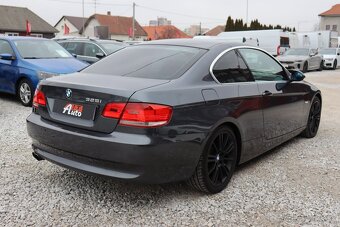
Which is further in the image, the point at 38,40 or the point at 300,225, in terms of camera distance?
the point at 38,40

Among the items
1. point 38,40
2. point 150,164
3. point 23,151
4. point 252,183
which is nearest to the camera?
point 150,164

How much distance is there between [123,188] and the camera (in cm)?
406

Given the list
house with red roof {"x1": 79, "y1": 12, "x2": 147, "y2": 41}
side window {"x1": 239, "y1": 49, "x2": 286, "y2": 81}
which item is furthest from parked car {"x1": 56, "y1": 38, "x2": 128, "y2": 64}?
house with red roof {"x1": 79, "y1": 12, "x2": 147, "y2": 41}

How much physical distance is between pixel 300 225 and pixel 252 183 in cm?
96

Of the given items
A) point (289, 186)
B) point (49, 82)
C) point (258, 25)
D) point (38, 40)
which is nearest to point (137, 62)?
point (49, 82)

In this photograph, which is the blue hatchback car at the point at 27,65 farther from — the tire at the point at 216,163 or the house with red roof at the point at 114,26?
the house with red roof at the point at 114,26

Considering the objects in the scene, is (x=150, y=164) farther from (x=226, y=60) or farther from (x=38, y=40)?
(x=38, y=40)

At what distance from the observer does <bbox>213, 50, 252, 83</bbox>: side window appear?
4.11 m

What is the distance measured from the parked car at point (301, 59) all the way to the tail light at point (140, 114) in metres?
19.0

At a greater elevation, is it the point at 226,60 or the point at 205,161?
the point at 226,60

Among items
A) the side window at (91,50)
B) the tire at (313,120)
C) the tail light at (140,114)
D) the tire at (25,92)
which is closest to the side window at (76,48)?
the side window at (91,50)

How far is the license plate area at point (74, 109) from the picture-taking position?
345 cm

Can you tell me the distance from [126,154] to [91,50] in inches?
363

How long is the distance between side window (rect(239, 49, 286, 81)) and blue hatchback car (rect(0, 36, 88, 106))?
4.62 m
